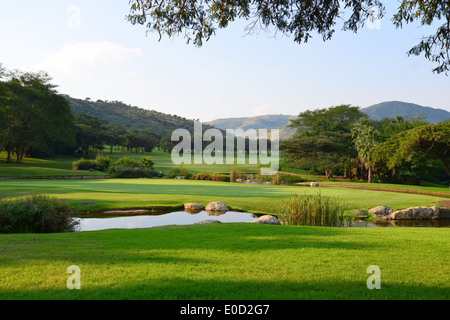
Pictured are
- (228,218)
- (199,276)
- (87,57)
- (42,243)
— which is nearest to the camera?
(199,276)

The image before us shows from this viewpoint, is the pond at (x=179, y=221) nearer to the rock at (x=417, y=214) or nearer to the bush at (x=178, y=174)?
the rock at (x=417, y=214)

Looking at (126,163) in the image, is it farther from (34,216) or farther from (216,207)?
(34,216)

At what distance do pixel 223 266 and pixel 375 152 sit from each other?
34.9 metres

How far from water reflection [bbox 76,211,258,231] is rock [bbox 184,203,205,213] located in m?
0.47

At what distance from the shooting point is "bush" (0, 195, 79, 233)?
870cm

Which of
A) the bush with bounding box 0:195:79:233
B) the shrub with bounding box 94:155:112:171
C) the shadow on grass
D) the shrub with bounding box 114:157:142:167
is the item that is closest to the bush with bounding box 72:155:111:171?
the shrub with bounding box 94:155:112:171

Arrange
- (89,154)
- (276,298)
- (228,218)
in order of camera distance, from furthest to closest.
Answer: (89,154)
(228,218)
(276,298)

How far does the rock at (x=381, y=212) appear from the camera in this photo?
1380 centimetres

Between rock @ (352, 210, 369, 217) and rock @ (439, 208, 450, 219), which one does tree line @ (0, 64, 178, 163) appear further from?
rock @ (439, 208, 450, 219)

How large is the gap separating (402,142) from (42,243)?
1255 inches

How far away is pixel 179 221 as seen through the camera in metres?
12.5

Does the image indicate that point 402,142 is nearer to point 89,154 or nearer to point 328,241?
point 328,241

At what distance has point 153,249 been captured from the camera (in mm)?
5566
